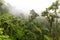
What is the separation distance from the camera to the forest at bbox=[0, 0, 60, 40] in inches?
223

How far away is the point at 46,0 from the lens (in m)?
11.2

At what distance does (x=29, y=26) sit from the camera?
671 cm

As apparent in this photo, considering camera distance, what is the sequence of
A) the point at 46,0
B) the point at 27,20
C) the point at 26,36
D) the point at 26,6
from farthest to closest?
1. the point at 46,0
2. the point at 26,6
3. the point at 27,20
4. the point at 26,36

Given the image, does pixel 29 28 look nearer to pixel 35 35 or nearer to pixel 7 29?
pixel 35 35

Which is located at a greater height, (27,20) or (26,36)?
(27,20)

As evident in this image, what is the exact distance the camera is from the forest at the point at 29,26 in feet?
18.6

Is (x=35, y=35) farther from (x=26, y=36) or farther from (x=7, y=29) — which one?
(x=7, y=29)

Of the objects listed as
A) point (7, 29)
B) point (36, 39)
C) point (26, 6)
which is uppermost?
point (26, 6)

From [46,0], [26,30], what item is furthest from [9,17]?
[46,0]

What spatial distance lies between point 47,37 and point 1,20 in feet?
5.86

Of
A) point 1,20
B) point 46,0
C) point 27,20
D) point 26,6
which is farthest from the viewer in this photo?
point 46,0

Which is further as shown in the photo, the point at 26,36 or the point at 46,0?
the point at 46,0

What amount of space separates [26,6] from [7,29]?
3.89m

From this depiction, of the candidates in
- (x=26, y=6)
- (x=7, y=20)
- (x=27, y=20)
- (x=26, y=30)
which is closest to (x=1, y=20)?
(x=7, y=20)
